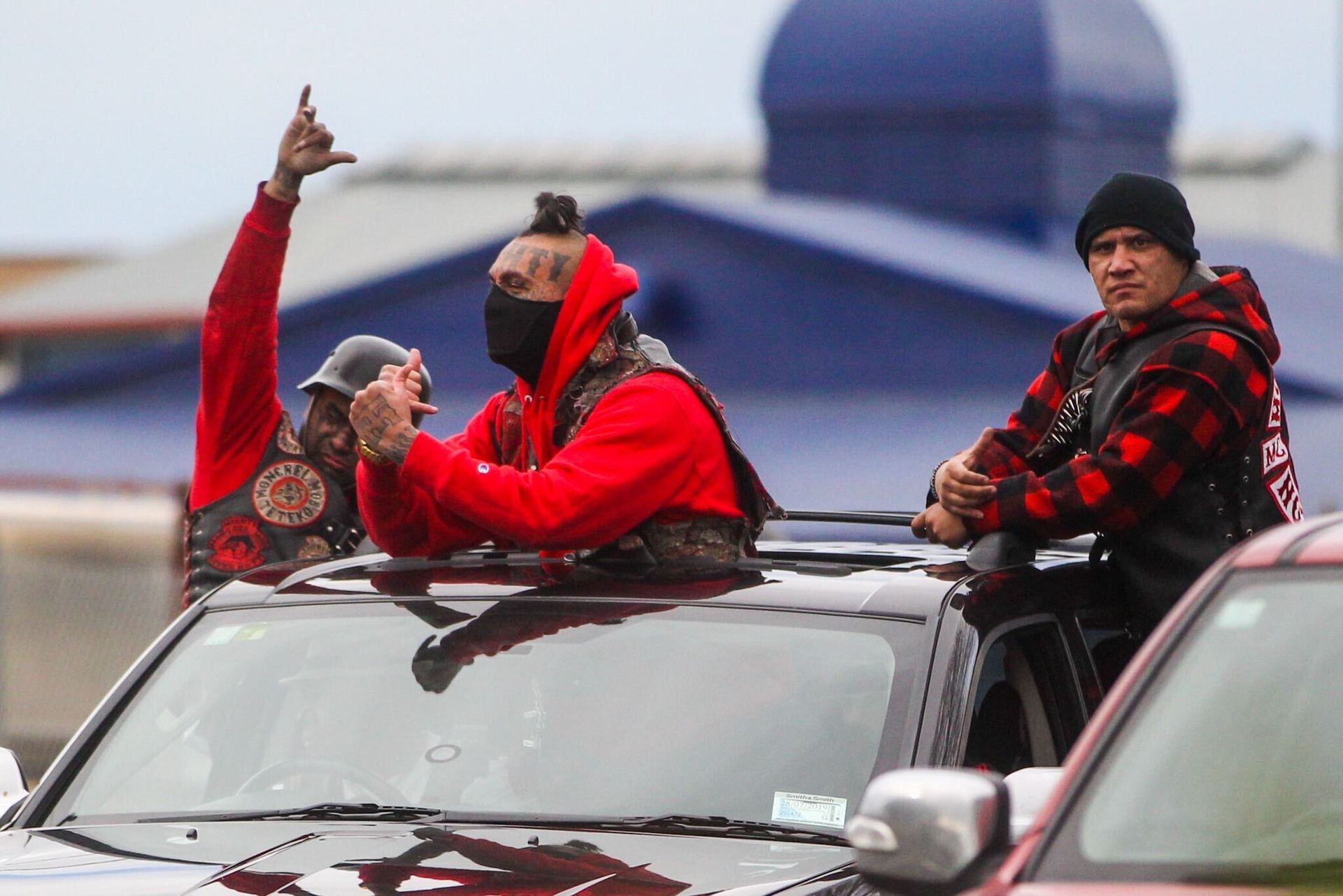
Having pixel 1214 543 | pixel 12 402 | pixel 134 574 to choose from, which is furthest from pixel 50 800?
pixel 12 402

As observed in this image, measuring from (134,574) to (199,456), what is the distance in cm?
1016

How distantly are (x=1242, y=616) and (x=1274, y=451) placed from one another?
5.97ft

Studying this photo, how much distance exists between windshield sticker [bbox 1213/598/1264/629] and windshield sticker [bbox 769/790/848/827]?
107 centimetres

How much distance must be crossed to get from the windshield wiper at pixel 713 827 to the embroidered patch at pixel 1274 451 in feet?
4.62

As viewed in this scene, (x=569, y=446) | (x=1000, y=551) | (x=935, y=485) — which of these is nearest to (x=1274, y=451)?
(x=1000, y=551)

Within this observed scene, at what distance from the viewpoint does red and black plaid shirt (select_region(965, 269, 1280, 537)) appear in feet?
16.6

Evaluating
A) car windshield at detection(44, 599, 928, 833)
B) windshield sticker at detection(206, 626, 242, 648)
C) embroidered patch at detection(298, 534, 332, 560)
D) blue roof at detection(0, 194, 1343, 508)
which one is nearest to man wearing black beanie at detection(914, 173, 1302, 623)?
car windshield at detection(44, 599, 928, 833)

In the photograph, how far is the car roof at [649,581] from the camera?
15.6 feet

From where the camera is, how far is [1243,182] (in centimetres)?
3744

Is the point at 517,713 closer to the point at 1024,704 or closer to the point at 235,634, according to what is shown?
the point at 235,634

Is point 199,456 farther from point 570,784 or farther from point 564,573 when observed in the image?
point 570,784

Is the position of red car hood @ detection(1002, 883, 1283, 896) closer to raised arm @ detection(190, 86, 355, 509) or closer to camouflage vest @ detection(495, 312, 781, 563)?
camouflage vest @ detection(495, 312, 781, 563)

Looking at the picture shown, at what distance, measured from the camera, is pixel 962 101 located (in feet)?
75.1

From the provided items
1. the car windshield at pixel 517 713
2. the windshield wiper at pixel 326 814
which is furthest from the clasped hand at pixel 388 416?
the windshield wiper at pixel 326 814
